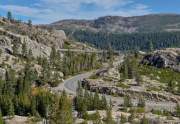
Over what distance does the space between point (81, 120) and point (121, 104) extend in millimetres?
42152

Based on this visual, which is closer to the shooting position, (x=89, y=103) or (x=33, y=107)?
(x=33, y=107)

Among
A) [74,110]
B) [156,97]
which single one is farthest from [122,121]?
[156,97]

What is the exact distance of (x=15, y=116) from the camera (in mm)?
145625

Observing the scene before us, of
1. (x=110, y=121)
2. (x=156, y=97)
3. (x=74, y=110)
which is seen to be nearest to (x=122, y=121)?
(x=110, y=121)

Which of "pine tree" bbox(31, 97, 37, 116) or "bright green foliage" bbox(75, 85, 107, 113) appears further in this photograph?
"bright green foliage" bbox(75, 85, 107, 113)

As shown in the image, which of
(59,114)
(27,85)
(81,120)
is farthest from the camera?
(27,85)

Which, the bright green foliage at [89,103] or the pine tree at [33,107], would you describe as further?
the bright green foliage at [89,103]

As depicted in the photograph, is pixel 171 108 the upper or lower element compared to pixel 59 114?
lower

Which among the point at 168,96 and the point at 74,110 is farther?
the point at 168,96

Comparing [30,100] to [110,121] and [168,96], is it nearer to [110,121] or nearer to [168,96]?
[110,121]

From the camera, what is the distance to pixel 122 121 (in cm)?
13712

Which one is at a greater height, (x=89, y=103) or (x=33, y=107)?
(x=33, y=107)

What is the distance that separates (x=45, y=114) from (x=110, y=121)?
31.6 meters

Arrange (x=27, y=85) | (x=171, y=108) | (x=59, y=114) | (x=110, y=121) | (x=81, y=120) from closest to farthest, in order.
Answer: (x=59, y=114) → (x=110, y=121) → (x=81, y=120) → (x=171, y=108) → (x=27, y=85)
